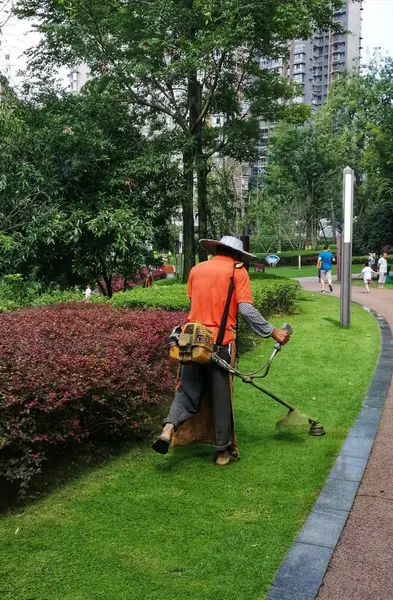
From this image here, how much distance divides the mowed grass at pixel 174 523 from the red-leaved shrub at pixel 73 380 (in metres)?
0.31

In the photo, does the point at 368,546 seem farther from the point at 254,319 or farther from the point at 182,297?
the point at 182,297

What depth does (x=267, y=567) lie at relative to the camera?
2955 millimetres

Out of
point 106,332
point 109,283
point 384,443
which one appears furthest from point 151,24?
point 384,443

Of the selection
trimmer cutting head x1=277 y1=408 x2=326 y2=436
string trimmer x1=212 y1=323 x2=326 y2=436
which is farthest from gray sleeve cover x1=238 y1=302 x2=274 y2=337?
trimmer cutting head x1=277 y1=408 x2=326 y2=436

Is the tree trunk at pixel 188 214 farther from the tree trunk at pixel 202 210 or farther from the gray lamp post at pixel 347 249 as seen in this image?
the gray lamp post at pixel 347 249

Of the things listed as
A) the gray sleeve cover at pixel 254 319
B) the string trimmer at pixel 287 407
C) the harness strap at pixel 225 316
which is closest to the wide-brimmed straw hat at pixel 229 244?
the harness strap at pixel 225 316

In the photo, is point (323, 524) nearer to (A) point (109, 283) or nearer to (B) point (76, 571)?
(B) point (76, 571)

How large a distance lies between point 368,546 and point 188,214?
1250 cm

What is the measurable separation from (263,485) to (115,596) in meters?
1.50

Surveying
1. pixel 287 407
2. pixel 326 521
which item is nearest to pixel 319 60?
pixel 287 407

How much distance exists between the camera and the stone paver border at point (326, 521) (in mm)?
2795

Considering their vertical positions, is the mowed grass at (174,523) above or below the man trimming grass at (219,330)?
below

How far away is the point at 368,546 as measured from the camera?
3197 millimetres

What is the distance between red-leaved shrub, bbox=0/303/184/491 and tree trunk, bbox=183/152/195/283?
807 centimetres
